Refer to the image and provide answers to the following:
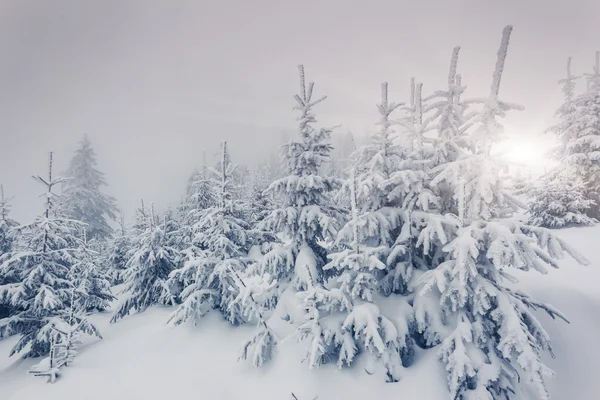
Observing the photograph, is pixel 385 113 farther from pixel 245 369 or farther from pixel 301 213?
pixel 245 369

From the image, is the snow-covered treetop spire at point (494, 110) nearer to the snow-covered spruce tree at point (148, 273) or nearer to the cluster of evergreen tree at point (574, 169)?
the snow-covered spruce tree at point (148, 273)

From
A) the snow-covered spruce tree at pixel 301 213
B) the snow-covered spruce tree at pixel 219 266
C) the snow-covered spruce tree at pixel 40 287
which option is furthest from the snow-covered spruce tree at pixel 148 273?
the snow-covered spruce tree at pixel 301 213

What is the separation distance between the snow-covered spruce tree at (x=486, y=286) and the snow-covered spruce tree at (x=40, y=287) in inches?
540

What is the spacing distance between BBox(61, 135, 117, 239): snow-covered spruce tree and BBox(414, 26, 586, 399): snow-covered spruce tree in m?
35.9

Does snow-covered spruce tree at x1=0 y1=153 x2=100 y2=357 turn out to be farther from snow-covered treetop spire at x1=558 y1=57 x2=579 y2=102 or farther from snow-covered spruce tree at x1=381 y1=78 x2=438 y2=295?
snow-covered treetop spire at x1=558 y1=57 x2=579 y2=102

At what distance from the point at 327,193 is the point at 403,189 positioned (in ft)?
9.09

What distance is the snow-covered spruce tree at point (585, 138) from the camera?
19.3m

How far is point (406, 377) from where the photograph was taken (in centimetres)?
815

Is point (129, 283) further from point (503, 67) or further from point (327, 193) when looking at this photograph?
point (503, 67)

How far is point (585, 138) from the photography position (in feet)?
63.3

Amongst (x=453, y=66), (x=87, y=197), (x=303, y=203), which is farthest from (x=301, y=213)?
(x=87, y=197)

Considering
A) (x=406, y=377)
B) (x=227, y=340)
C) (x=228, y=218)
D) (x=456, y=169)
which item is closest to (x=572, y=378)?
(x=406, y=377)

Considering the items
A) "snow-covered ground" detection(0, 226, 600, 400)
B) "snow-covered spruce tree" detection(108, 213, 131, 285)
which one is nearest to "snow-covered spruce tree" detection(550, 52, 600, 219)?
"snow-covered ground" detection(0, 226, 600, 400)

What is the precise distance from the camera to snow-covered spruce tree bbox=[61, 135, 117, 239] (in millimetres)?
33312
